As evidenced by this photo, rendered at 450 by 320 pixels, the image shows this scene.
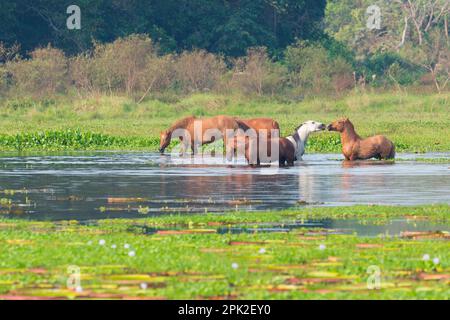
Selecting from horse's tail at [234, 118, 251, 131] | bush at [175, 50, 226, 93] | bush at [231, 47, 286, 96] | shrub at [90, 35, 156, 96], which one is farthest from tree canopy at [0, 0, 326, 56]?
horse's tail at [234, 118, 251, 131]

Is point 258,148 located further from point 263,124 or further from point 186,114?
point 186,114

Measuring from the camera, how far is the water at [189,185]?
19266 mm

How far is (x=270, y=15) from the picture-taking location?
71.8 metres

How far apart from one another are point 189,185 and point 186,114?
1013 inches

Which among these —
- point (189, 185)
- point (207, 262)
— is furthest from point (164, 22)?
point (207, 262)

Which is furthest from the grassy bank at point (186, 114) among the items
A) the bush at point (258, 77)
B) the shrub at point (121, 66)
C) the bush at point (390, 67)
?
the bush at point (390, 67)

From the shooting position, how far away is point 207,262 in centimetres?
1287

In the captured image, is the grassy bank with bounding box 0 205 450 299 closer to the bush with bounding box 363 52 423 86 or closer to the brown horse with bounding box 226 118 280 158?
the brown horse with bounding box 226 118 280 158

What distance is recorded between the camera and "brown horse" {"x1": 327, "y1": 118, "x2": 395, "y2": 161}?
30391 mm

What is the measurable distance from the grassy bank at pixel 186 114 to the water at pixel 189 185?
15.2ft

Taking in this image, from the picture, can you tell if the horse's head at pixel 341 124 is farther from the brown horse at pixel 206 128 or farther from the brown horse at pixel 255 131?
the brown horse at pixel 206 128

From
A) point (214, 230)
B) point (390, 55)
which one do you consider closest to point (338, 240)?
point (214, 230)

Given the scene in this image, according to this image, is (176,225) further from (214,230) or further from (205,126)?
(205,126)
